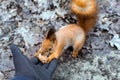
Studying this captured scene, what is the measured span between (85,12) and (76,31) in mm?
240

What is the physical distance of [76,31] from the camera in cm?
370

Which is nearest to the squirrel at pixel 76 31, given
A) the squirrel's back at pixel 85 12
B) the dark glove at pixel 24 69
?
the squirrel's back at pixel 85 12

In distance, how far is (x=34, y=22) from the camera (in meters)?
4.17

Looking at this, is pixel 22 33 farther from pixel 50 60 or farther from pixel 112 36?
pixel 112 36

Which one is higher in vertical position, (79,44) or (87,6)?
(87,6)

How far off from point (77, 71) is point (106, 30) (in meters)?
0.76

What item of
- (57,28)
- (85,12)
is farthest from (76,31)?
(57,28)

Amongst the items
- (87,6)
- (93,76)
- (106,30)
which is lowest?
(93,76)

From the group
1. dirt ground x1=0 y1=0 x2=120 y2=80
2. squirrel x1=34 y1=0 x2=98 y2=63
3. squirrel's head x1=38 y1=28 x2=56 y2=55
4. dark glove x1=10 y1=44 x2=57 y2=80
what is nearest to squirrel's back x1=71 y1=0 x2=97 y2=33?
squirrel x1=34 y1=0 x2=98 y2=63

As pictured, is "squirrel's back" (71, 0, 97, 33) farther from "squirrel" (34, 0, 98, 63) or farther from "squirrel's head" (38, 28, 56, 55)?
"squirrel's head" (38, 28, 56, 55)

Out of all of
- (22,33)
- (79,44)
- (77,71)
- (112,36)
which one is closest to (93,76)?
(77,71)

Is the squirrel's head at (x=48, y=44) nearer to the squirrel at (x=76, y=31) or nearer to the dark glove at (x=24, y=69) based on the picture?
the squirrel at (x=76, y=31)

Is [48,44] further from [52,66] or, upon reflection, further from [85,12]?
[85,12]

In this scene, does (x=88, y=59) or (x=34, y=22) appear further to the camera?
(x=34, y=22)
